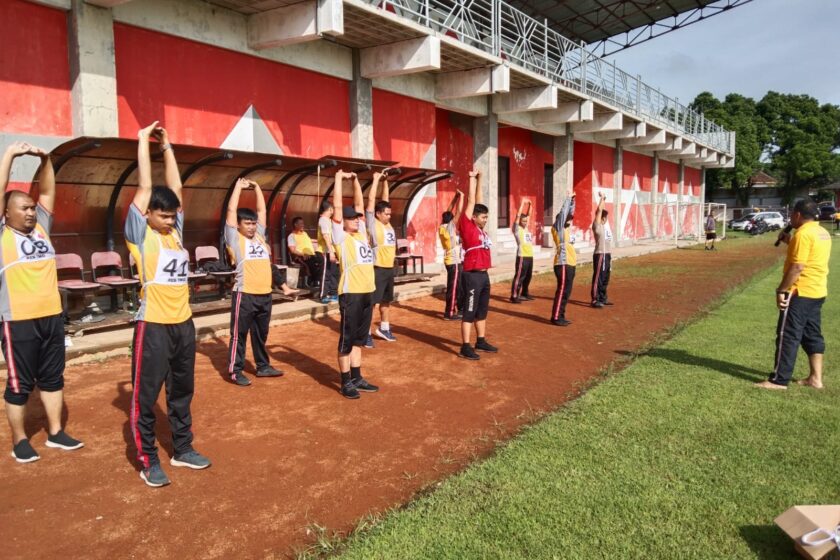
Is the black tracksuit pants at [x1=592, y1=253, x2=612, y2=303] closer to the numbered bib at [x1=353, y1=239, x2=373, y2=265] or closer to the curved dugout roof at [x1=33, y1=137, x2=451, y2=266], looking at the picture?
the curved dugout roof at [x1=33, y1=137, x2=451, y2=266]

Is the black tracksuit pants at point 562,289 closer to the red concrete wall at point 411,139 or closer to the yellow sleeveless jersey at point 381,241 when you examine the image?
the yellow sleeveless jersey at point 381,241

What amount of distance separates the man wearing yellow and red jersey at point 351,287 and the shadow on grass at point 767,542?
12.0 feet

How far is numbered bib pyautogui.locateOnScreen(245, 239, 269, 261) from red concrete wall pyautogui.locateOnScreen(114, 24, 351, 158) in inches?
166

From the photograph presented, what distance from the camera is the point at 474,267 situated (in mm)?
7430

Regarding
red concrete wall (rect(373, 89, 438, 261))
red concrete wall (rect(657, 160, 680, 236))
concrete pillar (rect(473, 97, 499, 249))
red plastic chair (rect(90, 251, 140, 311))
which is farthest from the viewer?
red concrete wall (rect(657, 160, 680, 236))

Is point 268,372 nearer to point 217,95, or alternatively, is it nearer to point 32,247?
point 32,247

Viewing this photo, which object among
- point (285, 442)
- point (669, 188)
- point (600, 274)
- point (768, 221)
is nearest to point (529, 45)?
point (600, 274)

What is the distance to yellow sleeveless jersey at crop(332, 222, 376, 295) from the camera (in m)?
5.84

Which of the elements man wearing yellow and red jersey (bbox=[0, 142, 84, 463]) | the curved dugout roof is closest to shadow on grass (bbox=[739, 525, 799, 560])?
man wearing yellow and red jersey (bbox=[0, 142, 84, 463])

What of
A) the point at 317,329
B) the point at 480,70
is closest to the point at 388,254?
the point at 317,329

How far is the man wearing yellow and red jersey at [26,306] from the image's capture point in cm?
429

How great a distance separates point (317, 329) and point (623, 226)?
23295mm

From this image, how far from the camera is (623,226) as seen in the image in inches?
1148

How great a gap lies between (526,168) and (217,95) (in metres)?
14.6
